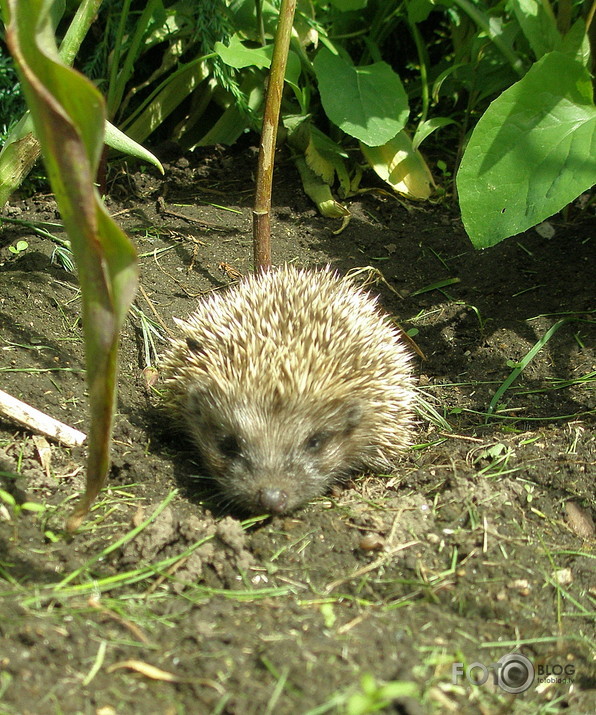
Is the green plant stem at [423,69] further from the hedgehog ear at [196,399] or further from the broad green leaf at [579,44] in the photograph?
the hedgehog ear at [196,399]

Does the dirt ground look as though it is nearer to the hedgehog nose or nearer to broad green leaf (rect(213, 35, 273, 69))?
the hedgehog nose

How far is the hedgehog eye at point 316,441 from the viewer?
11.1ft

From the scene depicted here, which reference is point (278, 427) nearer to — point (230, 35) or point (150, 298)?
point (150, 298)

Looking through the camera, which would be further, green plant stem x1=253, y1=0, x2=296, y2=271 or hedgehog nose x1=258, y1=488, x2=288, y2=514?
green plant stem x1=253, y1=0, x2=296, y2=271

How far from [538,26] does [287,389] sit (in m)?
2.78

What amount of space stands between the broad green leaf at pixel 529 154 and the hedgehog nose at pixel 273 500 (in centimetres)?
163

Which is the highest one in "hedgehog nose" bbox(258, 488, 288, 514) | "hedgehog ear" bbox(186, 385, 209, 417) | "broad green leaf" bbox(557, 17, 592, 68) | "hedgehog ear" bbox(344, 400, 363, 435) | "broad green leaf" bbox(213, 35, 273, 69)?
"broad green leaf" bbox(213, 35, 273, 69)

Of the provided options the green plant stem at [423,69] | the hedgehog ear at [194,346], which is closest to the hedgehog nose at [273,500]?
the hedgehog ear at [194,346]

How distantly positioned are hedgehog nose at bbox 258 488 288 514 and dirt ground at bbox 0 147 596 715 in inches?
3.8

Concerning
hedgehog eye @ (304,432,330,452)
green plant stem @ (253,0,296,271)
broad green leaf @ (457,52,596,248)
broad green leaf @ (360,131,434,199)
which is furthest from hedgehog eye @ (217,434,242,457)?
broad green leaf @ (360,131,434,199)

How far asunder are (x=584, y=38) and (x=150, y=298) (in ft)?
9.53

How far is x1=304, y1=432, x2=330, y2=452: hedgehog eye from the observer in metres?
3.40

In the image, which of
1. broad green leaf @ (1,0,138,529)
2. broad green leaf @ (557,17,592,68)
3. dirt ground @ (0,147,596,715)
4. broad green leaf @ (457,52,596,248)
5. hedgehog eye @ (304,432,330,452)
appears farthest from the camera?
broad green leaf @ (557,17,592,68)

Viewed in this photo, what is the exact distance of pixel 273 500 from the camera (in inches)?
119
